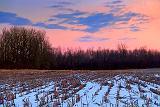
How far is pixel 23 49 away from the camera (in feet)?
268

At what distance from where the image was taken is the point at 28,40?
3342 inches

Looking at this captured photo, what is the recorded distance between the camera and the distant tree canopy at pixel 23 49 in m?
77.4

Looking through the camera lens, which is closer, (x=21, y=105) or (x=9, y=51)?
(x=21, y=105)

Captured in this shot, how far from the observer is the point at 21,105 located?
11453mm

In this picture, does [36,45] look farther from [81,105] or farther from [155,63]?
[81,105]

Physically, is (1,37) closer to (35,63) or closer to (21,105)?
(35,63)

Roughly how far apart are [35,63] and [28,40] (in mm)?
9504

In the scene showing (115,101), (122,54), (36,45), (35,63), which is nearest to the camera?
(115,101)

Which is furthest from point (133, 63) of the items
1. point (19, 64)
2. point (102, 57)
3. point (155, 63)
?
point (19, 64)

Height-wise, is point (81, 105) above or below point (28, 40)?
below

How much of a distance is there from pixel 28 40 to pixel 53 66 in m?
10.3

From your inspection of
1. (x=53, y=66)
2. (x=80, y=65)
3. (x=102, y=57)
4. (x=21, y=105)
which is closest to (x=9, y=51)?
(x=53, y=66)

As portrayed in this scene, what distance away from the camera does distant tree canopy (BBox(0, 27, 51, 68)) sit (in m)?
77.4

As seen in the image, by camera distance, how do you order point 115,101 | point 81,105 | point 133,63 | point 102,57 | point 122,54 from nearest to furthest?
point 81,105, point 115,101, point 133,63, point 102,57, point 122,54
